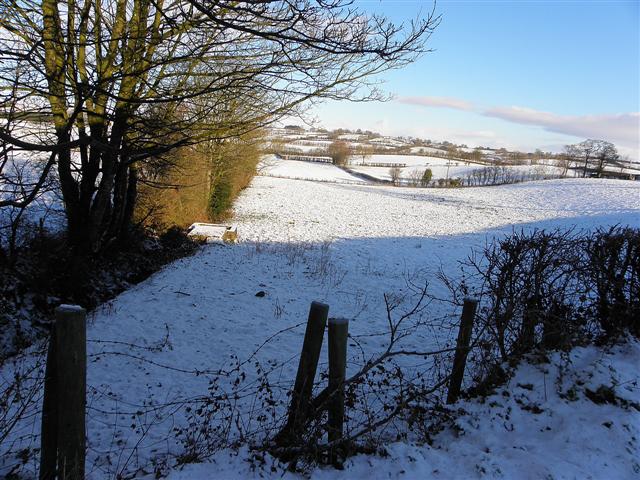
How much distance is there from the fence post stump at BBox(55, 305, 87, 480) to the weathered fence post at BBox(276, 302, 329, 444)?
1.41 m

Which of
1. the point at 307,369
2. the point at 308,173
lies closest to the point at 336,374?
the point at 307,369

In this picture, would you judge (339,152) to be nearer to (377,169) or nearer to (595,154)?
(377,169)

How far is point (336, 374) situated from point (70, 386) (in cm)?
178

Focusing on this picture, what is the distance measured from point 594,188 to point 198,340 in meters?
41.2

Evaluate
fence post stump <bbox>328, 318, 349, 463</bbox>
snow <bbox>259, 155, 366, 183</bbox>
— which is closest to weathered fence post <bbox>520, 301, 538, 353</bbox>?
fence post stump <bbox>328, 318, 349, 463</bbox>

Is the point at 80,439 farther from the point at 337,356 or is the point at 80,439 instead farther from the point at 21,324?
the point at 21,324

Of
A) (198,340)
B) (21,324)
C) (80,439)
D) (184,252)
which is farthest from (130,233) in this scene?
(80,439)

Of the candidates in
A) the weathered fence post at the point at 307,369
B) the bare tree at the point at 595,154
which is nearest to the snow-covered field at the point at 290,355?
the weathered fence post at the point at 307,369

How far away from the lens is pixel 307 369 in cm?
→ 329

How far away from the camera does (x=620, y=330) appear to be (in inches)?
179

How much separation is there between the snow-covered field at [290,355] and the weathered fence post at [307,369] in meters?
0.40

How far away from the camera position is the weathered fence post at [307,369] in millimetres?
3250

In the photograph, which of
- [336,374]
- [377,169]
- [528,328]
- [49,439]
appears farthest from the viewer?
[377,169]

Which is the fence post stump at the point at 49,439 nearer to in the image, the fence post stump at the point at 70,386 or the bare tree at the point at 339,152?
the fence post stump at the point at 70,386
